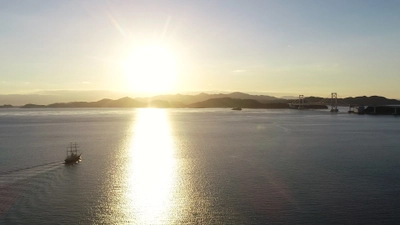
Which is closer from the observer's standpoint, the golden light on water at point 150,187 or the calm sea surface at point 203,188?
the calm sea surface at point 203,188

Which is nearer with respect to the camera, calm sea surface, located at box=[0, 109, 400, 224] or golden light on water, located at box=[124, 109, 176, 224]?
calm sea surface, located at box=[0, 109, 400, 224]

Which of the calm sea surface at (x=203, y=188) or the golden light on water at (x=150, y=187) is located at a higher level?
the calm sea surface at (x=203, y=188)

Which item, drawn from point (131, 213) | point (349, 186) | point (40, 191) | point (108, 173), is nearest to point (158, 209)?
point (131, 213)

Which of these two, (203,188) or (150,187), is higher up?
(203,188)

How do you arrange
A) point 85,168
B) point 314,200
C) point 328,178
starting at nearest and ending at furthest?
point 314,200 < point 328,178 < point 85,168

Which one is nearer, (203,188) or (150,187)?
(203,188)

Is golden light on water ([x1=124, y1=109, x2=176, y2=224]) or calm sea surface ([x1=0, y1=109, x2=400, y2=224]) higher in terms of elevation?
calm sea surface ([x1=0, y1=109, x2=400, y2=224])

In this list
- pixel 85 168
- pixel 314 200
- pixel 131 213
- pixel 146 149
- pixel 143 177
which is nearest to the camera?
pixel 131 213

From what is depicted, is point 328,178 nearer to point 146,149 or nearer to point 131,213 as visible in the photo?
point 131,213

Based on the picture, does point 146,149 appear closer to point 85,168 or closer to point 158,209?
point 85,168

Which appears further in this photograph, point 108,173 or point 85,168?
point 85,168
